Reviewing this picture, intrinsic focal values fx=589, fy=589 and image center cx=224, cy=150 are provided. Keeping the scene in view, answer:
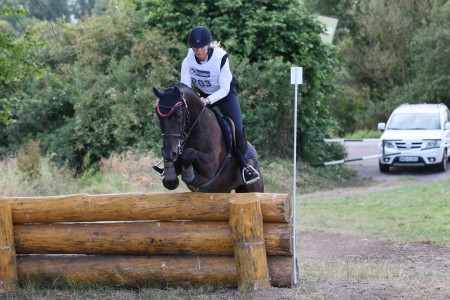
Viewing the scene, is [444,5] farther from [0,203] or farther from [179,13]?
[0,203]

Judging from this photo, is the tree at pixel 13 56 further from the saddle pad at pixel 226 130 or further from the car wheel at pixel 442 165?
the car wheel at pixel 442 165

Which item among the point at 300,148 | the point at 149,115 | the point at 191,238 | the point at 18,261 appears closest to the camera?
the point at 191,238

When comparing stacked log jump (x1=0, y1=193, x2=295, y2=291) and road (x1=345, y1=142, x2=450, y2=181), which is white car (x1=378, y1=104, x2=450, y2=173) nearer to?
road (x1=345, y1=142, x2=450, y2=181)

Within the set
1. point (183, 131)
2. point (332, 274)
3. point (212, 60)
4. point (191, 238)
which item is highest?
point (212, 60)

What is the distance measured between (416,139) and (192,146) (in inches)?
550

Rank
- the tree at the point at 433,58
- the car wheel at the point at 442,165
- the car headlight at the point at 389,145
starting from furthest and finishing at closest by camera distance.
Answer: the tree at the point at 433,58
the car headlight at the point at 389,145
the car wheel at the point at 442,165

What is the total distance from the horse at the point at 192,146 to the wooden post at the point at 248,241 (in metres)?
0.75

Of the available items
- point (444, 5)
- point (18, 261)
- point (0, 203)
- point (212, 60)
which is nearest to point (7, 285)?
point (18, 261)

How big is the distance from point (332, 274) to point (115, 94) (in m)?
11.4

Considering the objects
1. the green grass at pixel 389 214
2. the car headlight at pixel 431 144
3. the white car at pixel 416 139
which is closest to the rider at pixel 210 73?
the green grass at pixel 389 214

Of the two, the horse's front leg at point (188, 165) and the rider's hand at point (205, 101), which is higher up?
the rider's hand at point (205, 101)

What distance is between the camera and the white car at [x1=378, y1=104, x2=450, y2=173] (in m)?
18.8

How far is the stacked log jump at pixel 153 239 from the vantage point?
605 cm

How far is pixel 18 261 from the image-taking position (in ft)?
21.8
